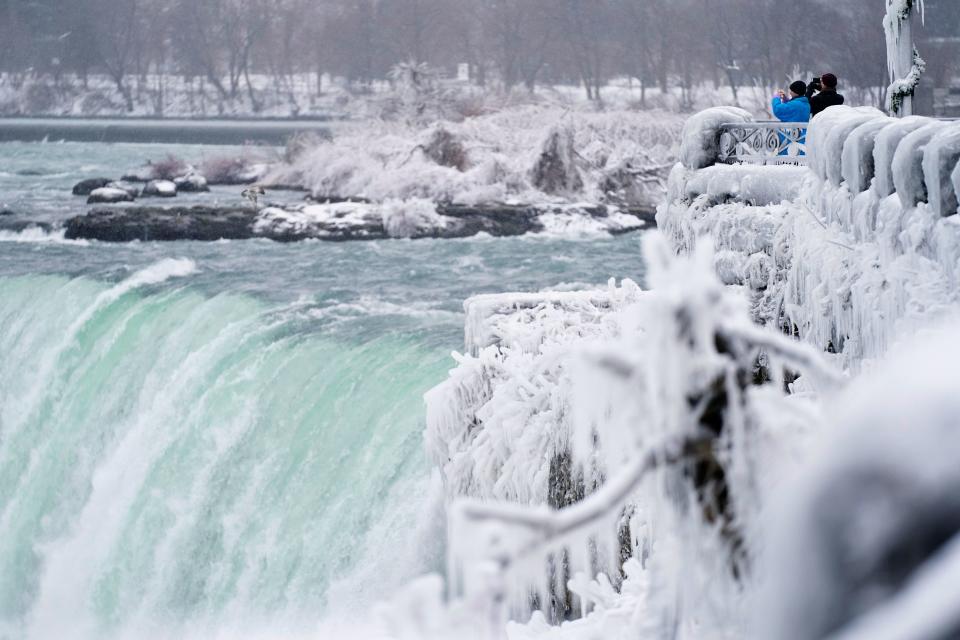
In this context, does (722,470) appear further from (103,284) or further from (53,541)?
(103,284)

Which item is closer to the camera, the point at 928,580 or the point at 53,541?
the point at 928,580

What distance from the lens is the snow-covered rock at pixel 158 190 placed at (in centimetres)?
3391

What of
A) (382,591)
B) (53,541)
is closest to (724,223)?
(382,591)

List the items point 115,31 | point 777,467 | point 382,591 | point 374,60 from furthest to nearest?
1. point 115,31
2. point 374,60
3. point 382,591
4. point 777,467

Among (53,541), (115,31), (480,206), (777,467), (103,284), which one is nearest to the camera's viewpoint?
(777,467)

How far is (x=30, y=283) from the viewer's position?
809 inches

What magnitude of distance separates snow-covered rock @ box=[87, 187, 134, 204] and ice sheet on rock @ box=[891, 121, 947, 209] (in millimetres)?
29749

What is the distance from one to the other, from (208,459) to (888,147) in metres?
9.55

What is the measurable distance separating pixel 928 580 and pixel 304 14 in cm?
5075

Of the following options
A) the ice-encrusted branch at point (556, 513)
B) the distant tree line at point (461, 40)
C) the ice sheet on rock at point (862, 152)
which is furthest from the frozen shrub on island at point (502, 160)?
the ice-encrusted branch at point (556, 513)

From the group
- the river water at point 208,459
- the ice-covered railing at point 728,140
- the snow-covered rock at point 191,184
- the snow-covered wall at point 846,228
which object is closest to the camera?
the snow-covered wall at point 846,228

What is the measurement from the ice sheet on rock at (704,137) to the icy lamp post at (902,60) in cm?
141

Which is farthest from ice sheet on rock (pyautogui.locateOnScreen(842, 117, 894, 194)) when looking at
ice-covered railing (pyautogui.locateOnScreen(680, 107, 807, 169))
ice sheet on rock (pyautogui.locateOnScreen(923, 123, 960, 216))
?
ice-covered railing (pyautogui.locateOnScreen(680, 107, 807, 169))

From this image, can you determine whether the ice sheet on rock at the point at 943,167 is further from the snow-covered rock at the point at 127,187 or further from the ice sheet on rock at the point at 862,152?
the snow-covered rock at the point at 127,187
